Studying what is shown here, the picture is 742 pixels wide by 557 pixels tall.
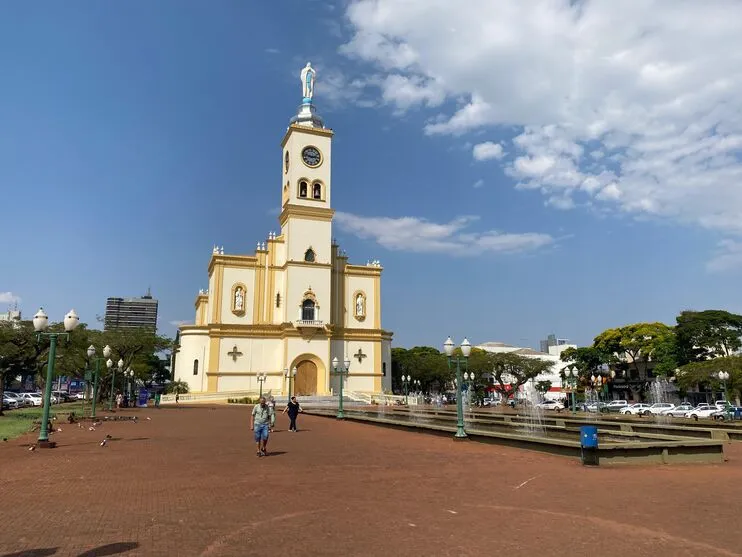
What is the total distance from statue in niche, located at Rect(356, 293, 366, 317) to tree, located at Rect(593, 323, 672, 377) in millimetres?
33139

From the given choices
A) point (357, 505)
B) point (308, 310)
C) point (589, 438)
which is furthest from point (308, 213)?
point (357, 505)

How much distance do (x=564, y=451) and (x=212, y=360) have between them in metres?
43.7

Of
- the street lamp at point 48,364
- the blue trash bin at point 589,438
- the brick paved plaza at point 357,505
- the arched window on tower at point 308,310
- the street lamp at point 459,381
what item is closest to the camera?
the brick paved plaza at point 357,505

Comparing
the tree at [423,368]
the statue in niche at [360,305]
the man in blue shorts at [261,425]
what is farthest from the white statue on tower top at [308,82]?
the man in blue shorts at [261,425]

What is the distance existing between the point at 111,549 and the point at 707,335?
65.5m

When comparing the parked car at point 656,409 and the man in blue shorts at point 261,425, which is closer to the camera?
the man in blue shorts at point 261,425

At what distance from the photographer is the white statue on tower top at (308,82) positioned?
61.2 m

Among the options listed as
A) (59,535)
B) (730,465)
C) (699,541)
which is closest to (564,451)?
(730,465)

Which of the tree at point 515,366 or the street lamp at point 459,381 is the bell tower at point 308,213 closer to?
the tree at point 515,366

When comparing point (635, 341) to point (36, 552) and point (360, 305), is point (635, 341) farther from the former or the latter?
point (36, 552)

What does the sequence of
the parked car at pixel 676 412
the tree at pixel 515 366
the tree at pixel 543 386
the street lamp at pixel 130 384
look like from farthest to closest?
the tree at pixel 543 386, the tree at pixel 515 366, the street lamp at pixel 130 384, the parked car at pixel 676 412

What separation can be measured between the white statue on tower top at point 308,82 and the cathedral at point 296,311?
395 cm

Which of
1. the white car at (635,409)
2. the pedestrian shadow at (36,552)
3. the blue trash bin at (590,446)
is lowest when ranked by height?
the white car at (635,409)

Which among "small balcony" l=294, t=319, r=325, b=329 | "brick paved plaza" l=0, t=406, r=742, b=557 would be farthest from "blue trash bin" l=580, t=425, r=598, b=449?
"small balcony" l=294, t=319, r=325, b=329
